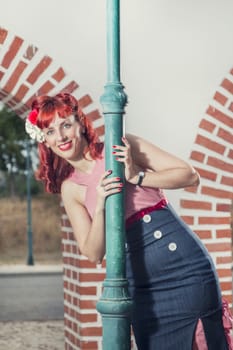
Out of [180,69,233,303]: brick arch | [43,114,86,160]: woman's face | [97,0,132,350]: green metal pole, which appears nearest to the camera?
[97,0,132,350]: green metal pole

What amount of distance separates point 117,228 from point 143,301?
0.34m

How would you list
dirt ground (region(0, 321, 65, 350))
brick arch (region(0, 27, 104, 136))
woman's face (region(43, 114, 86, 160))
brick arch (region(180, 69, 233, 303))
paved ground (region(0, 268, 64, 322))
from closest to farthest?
woman's face (region(43, 114, 86, 160)) < brick arch (region(0, 27, 104, 136)) < brick arch (region(180, 69, 233, 303)) < dirt ground (region(0, 321, 65, 350)) < paved ground (region(0, 268, 64, 322))

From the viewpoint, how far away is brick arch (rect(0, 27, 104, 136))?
210 inches

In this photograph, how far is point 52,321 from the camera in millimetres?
11445

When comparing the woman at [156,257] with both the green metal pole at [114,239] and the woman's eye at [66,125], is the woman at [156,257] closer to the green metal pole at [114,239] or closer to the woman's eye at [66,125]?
the green metal pole at [114,239]

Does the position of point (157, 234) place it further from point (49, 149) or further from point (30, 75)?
point (30, 75)

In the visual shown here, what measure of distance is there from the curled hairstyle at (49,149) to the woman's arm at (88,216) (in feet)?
0.41

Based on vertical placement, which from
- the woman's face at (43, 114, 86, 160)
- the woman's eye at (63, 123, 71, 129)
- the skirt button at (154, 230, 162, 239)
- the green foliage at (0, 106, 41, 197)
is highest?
the green foliage at (0, 106, 41, 197)

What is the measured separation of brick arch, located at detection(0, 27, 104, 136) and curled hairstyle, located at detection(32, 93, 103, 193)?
2.59ft

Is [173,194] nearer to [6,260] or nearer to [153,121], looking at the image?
[153,121]

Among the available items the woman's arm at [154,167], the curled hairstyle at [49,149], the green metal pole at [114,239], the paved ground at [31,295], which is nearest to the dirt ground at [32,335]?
the paved ground at [31,295]

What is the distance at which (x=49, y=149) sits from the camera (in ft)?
14.9

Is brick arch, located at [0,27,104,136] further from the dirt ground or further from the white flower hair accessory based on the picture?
the dirt ground

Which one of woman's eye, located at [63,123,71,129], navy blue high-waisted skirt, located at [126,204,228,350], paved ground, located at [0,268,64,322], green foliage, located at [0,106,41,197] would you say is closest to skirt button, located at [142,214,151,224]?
navy blue high-waisted skirt, located at [126,204,228,350]
